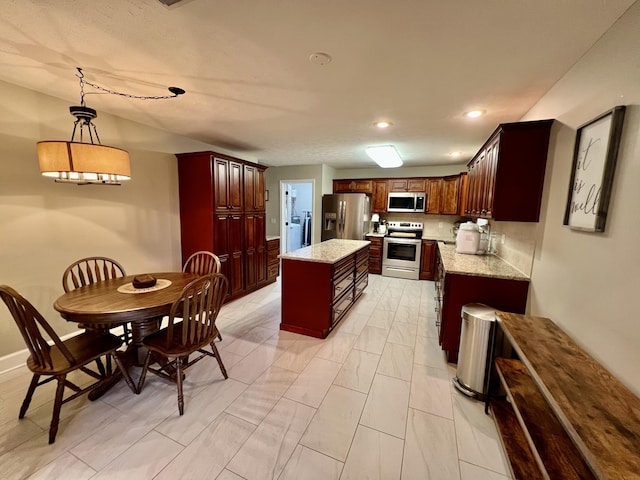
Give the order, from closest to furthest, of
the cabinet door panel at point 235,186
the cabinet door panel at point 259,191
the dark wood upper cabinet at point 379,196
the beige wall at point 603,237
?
1. the beige wall at point 603,237
2. the cabinet door panel at point 235,186
3. the cabinet door panel at point 259,191
4. the dark wood upper cabinet at point 379,196

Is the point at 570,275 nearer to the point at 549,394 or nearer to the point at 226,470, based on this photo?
the point at 549,394

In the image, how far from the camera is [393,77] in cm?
196

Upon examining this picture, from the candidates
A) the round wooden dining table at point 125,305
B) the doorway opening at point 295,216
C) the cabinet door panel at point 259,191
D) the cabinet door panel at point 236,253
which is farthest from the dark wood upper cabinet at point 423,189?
the round wooden dining table at point 125,305

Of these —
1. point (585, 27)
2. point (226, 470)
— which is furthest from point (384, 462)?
point (585, 27)

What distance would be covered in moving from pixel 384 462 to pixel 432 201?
493 cm

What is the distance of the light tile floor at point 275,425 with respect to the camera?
1.44 metres

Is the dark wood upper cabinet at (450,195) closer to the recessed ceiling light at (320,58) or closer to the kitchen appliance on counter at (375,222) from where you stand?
the kitchen appliance on counter at (375,222)

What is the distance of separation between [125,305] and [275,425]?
1.34m

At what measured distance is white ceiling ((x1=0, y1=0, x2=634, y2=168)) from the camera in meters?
1.31

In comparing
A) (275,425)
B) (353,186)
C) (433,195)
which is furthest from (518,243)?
(353,186)

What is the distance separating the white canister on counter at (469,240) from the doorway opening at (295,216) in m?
3.54

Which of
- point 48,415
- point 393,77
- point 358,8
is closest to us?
point 358,8

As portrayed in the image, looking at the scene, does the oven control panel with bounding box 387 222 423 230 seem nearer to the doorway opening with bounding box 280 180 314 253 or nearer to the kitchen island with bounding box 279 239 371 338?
the doorway opening with bounding box 280 180 314 253

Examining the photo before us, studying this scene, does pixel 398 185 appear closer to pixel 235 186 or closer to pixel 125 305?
pixel 235 186
